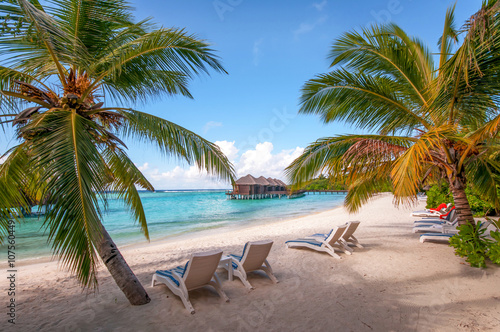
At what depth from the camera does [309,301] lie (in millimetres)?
4090

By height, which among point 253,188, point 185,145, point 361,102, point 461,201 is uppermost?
point 361,102

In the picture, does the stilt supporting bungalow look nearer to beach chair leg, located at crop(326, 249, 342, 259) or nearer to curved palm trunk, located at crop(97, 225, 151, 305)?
beach chair leg, located at crop(326, 249, 342, 259)

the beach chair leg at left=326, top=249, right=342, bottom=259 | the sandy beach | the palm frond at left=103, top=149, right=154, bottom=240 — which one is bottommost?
the sandy beach

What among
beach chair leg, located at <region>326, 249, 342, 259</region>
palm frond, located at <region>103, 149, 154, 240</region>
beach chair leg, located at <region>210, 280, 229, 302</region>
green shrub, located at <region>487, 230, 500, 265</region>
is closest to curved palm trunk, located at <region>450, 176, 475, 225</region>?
green shrub, located at <region>487, 230, 500, 265</region>

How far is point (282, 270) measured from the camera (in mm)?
5648

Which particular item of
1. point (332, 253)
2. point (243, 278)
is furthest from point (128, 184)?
point (332, 253)

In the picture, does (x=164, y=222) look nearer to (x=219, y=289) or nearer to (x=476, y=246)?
(x=219, y=289)

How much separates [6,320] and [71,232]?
113 inches

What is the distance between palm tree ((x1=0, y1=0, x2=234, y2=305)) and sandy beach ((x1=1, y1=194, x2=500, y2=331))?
0.64m

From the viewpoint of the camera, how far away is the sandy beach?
3.43 metres

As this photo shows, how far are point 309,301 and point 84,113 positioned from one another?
4.41 meters

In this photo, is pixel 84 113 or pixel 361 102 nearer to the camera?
pixel 84 113

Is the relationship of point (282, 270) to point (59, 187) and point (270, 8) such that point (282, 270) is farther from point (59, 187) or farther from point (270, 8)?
point (270, 8)

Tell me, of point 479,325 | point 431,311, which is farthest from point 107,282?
point 479,325
